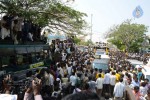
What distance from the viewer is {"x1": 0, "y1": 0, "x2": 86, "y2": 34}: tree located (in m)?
18.6

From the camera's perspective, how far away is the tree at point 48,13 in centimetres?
1856

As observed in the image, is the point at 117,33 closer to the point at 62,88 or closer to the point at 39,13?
the point at 39,13

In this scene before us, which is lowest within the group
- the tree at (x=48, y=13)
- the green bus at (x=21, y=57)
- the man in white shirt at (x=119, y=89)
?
the man in white shirt at (x=119, y=89)

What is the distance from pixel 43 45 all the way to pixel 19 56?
3659mm

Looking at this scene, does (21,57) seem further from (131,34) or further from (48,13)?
(131,34)

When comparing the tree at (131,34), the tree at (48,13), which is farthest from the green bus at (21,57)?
the tree at (131,34)

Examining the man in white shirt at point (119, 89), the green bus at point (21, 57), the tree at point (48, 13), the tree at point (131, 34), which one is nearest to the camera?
the man in white shirt at point (119, 89)

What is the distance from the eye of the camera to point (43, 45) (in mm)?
16562

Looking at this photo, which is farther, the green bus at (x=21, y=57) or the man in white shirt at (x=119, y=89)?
the green bus at (x=21, y=57)

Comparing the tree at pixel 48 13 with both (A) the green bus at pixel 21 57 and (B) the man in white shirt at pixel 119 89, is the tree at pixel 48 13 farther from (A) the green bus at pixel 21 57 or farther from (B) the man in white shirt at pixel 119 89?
(B) the man in white shirt at pixel 119 89

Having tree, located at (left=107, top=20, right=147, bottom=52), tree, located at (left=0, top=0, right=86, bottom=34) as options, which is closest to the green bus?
tree, located at (left=0, top=0, right=86, bottom=34)

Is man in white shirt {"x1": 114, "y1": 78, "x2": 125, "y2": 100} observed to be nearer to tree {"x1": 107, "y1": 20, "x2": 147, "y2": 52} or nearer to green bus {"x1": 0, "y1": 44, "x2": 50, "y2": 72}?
green bus {"x1": 0, "y1": 44, "x2": 50, "y2": 72}

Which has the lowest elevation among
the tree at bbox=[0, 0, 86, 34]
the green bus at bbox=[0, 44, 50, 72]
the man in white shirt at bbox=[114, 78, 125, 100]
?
the man in white shirt at bbox=[114, 78, 125, 100]

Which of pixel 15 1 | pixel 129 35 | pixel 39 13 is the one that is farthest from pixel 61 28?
pixel 129 35
